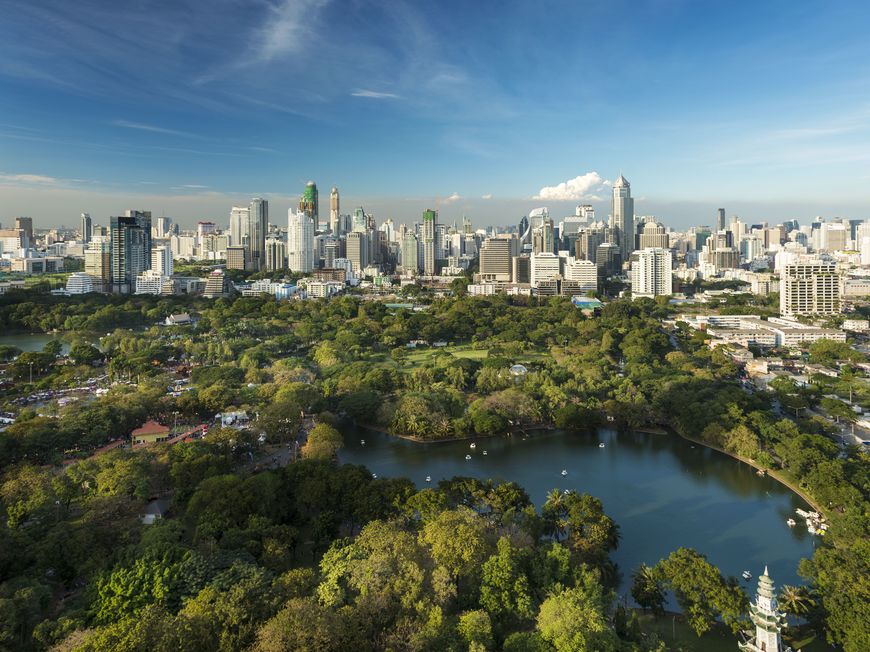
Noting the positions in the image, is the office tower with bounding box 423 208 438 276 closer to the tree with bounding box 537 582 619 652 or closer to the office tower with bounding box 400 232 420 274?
the office tower with bounding box 400 232 420 274

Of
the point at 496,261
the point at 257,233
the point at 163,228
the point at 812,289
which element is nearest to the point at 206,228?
the point at 163,228

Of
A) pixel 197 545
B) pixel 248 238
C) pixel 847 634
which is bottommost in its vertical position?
pixel 847 634

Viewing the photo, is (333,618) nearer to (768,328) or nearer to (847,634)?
(847,634)

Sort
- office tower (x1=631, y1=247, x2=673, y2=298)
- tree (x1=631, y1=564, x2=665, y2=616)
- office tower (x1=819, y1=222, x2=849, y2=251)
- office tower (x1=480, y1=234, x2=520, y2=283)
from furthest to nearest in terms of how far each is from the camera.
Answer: office tower (x1=819, y1=222, x2=849, y2=251) < office tower (x1=480, y1=234, x2=520, y2=283) < office tower (x1=631, y1=247, x2=673, y2=298) < tree (x1=631, y1=564, x2=665, y2=616)

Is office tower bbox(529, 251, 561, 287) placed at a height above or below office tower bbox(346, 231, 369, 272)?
below

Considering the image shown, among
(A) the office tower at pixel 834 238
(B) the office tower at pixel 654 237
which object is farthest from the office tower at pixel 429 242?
(A) the office tower at pixel 834 238

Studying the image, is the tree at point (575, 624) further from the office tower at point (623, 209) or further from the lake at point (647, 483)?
the office tower at point (623, 209)

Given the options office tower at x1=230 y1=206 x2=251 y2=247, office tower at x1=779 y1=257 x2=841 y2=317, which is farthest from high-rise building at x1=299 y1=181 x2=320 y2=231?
office tower at x1=779 y1=257 x2=841 y2=317

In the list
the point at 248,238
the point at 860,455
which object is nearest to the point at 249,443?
the point at 860,455
